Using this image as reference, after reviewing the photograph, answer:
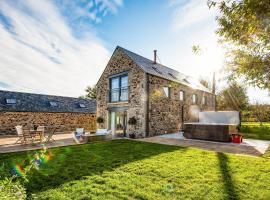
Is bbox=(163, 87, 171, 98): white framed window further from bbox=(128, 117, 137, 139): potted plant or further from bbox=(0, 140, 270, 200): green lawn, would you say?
bbox=(0, 140, 270, 200): green lawn

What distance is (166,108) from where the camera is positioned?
1394 centimetres

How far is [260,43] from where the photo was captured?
5516 mm

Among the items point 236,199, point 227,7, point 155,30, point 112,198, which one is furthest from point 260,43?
point 112,198

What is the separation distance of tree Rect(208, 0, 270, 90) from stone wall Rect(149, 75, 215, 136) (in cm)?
499

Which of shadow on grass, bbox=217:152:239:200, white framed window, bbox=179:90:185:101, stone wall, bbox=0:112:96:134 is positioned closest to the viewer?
shadow on grass, bbox=217:152:239:200

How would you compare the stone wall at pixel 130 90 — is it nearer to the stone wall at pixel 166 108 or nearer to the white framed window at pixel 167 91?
the stone wall at pixel 166 108

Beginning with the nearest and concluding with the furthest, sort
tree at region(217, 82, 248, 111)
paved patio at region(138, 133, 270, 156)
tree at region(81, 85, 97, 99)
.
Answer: paved patio at region(138, 133, 270, 156)
tree at region(217, 82, 248, 111)
tree at region(81, 85, 97, 99)

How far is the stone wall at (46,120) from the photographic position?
1490 cm

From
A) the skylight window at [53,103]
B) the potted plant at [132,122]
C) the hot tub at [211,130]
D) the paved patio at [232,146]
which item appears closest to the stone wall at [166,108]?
the potted plant at [132,122]

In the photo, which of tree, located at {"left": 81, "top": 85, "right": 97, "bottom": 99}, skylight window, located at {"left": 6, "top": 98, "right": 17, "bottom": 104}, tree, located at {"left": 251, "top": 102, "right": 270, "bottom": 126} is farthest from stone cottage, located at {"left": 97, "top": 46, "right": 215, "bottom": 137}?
tree, located at {"left": 81, "top": 85, "right": 97, "bottom": 99}

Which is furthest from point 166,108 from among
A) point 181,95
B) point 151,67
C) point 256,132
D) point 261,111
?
point 261,111

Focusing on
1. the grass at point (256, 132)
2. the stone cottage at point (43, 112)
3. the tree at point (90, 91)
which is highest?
the tree at point (90, 91)

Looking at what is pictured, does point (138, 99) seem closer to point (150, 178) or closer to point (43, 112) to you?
point (150, 178)

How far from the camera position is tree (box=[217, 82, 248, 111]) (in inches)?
1021
